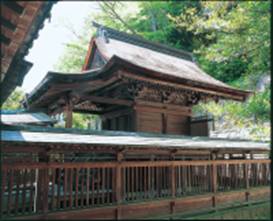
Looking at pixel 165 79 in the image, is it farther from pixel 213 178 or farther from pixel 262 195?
pixel 262 195

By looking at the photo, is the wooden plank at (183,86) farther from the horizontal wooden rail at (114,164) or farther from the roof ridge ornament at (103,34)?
the roof ridge ornament at (103,34)

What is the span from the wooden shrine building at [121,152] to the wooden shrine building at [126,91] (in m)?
0.04

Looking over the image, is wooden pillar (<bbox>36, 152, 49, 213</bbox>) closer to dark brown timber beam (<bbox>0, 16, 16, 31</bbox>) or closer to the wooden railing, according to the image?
the wooden railing

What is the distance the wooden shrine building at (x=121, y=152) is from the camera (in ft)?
20.4

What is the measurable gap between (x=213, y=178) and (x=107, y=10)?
19906 mm

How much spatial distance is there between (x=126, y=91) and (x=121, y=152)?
124 inches

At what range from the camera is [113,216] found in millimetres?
7031

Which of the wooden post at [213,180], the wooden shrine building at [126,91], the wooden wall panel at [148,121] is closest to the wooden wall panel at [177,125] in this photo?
the wooden shrine building at [126,91]

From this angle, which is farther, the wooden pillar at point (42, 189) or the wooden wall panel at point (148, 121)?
the wooden wall panel at point (148, 121)

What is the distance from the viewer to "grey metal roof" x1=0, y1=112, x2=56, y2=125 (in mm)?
9977

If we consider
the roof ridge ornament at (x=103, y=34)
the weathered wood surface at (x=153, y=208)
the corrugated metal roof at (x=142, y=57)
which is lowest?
the weathered wood surface at (x=153, y=208)

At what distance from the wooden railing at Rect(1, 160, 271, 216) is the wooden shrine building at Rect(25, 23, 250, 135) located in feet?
7.18

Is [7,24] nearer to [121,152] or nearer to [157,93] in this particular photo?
[121,152]

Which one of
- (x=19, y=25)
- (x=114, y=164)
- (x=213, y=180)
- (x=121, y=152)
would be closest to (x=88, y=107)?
(x=121, y=152)
